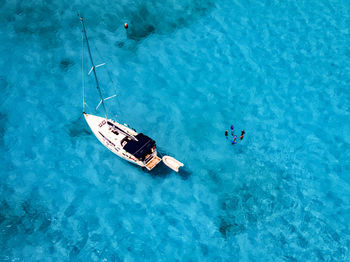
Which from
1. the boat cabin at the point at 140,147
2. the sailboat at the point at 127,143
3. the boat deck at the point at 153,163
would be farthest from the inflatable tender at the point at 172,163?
the boat cabin at the point at 140,147

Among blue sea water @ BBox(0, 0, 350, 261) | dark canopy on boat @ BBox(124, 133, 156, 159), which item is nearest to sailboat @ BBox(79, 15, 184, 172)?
dark canopy on boat @ BBox(124, 133, 156, 159)

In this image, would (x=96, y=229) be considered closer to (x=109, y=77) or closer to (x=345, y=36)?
(x=109, y=77)

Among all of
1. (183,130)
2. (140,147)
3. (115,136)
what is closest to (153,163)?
(140,147)

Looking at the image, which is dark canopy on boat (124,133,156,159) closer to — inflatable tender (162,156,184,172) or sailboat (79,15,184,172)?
sailboat (79,15,184,172)

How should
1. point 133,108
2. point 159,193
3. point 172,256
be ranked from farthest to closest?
point 133,108 → point 159,193 → point 172,256

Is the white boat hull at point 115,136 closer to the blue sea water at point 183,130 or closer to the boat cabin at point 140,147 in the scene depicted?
the boat cabin at point 140,147

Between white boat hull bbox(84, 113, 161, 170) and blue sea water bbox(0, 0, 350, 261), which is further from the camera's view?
white boat hull bbox(84, 113, 161, 170)

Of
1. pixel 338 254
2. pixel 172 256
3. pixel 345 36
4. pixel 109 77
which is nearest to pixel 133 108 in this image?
pixel 109 77

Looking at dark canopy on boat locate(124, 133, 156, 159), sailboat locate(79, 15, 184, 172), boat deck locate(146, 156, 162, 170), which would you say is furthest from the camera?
boat deck locate(146, 156, 162, 170)
